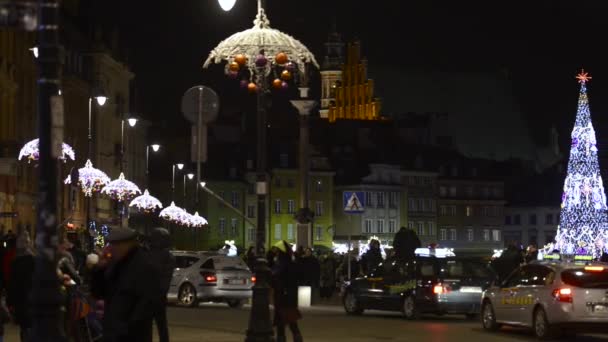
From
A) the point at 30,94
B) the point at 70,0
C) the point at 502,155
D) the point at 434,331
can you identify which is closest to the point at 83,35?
the point at 70,0

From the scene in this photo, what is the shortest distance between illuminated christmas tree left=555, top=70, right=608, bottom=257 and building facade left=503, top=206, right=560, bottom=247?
89.8 metres

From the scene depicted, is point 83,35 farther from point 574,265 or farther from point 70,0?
point 574,265

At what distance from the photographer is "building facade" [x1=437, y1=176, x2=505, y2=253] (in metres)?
149

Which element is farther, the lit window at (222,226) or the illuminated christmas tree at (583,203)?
the lit window at (222,226)

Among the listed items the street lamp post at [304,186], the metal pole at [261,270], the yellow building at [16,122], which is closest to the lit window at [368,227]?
the yellow building at [16,122]

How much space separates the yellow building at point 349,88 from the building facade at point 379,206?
49.8ft

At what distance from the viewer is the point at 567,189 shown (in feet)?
216

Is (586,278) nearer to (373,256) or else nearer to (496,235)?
(373,256)

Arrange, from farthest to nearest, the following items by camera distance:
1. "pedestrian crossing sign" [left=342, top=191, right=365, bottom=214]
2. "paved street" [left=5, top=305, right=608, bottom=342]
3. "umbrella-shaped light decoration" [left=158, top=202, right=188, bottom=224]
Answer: "umbrella-shaped light decoration" [left=158, top=202, right=188, bottom=224]
"pedestrian crossing sign" [left=342, top=191, right=365, bottom=214]
"paved street" [left=5, top=305, right=608, bottom=342]

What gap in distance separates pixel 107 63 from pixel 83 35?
17.8ft

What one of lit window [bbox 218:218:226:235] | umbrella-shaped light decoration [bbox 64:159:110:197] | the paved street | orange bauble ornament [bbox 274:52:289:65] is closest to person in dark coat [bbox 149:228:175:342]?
orange bauble ornament [bbox 274:52:289:65]

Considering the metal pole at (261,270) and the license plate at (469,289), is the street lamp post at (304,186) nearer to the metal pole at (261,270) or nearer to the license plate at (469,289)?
the license plate at (469,289)

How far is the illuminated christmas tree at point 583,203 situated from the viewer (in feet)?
212

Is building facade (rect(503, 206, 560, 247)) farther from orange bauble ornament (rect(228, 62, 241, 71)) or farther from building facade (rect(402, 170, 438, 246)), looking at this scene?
orange bauble ornament (rect(228, 62, 241, 71))
